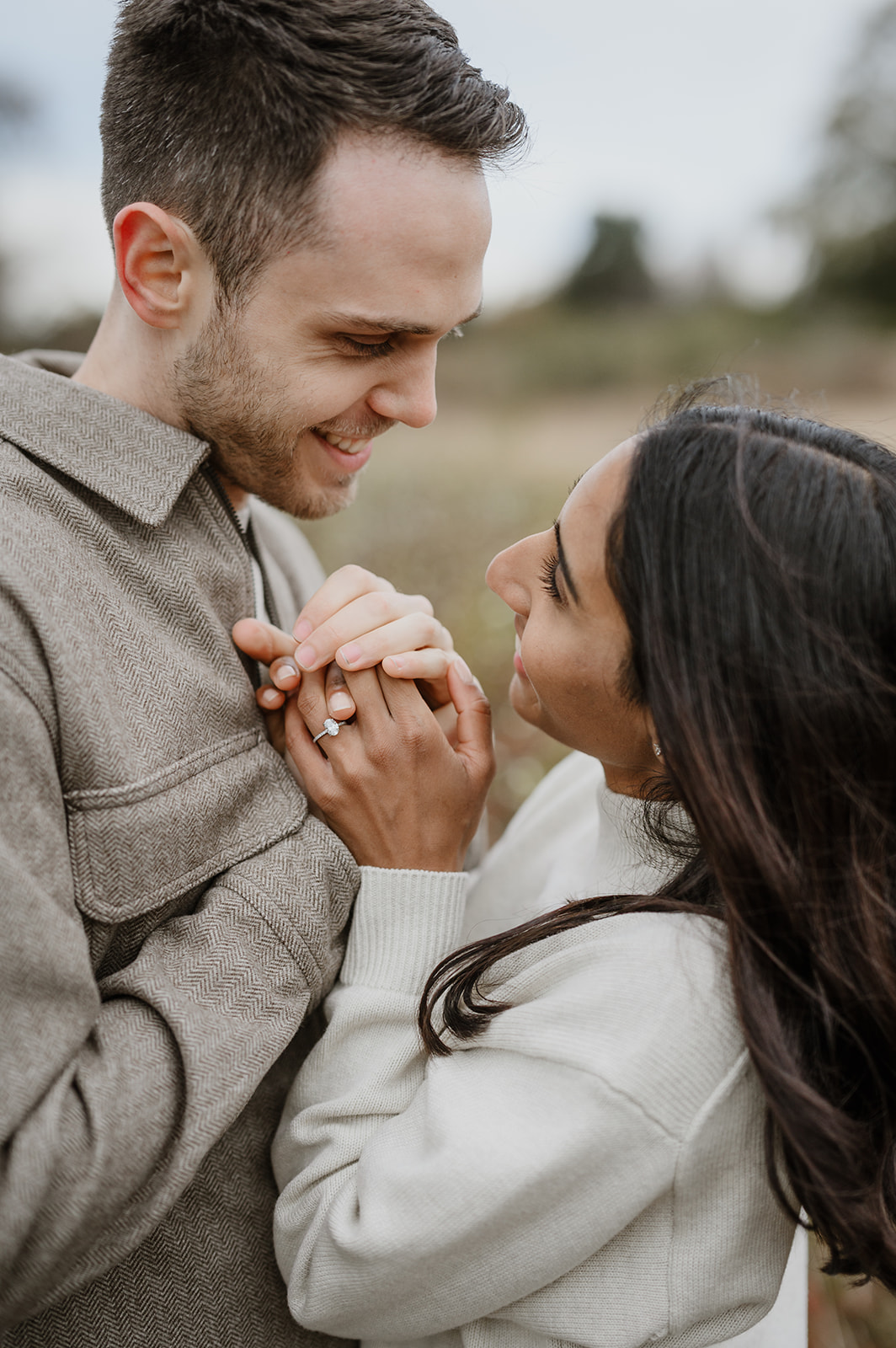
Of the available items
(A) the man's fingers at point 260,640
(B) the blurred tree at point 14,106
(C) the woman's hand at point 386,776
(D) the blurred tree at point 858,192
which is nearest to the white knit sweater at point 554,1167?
(C) the woman's hand at point 386,776

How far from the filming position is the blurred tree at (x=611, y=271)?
24.3 metres

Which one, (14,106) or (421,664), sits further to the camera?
(14,106)

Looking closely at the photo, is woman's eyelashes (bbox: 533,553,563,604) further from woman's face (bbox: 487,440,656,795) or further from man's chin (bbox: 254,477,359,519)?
man's chin (bbox: 254,477,359,519)

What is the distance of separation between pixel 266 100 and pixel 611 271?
2576cm

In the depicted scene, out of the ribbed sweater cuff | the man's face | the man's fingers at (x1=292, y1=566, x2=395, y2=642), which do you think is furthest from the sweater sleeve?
the man's face

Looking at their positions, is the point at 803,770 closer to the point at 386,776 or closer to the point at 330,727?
the point at 386,776

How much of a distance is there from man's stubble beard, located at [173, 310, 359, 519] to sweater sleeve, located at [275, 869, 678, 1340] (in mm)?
881

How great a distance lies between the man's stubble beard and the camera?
175 centimetres

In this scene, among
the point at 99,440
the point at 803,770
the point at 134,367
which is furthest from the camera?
the point at 134,367

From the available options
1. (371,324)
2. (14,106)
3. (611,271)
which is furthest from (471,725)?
(611,271)

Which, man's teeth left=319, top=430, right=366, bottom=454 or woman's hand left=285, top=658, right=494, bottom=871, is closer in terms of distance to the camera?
woman's hand left=285, top=658, right=494, bottom=871

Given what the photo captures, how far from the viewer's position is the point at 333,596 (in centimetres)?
176

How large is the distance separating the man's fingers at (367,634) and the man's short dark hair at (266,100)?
0.65m

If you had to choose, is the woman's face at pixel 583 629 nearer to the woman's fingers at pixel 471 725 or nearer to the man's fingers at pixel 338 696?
the woman's fingers at pixel 471 725
